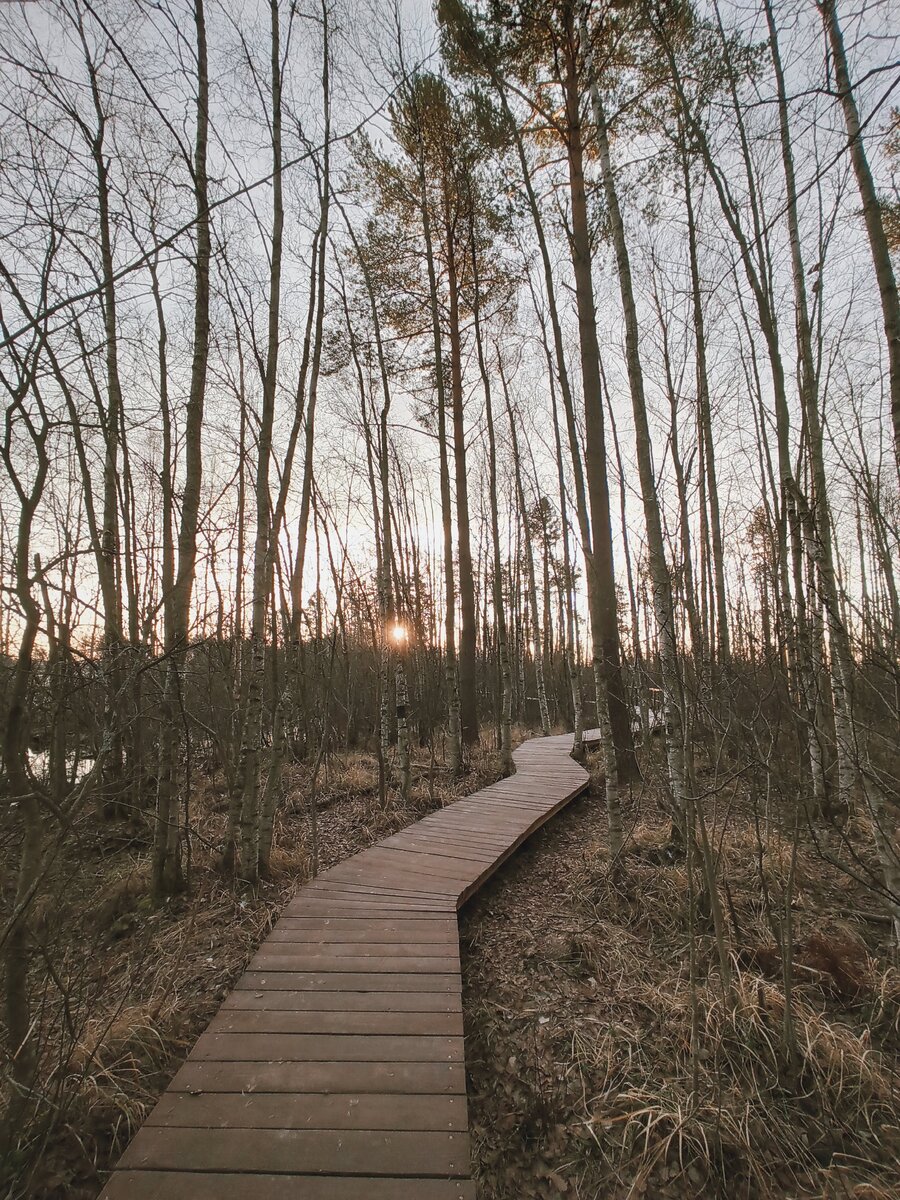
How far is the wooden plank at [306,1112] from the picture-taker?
1.81 m

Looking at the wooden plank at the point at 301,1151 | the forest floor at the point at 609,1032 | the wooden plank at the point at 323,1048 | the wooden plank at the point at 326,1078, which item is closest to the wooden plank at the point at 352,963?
the forest floor at the point at 609,1032

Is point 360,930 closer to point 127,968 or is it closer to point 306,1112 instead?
point 306,1112

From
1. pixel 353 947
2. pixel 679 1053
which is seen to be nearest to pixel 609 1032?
pixel 679 1053

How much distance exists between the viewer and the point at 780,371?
5.52m

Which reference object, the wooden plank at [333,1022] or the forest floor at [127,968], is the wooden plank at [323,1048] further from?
the forest floor at [127,968]

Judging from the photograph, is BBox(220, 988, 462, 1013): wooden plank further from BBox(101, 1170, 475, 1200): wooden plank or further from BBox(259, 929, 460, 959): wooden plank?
BBox(101, 1170, 475, 1200): wooden plank

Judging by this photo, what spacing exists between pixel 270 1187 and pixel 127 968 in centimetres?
205

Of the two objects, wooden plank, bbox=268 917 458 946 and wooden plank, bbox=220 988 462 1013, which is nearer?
wooden plank, bbox=220 988 462 1013

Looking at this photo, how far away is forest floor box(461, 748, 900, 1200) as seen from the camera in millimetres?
1879

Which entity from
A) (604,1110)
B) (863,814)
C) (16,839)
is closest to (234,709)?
(16,839)

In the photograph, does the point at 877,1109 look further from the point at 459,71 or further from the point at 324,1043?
the point at 459,71

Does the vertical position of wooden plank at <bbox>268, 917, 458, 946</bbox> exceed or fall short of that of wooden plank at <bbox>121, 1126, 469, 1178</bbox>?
it exceeds it

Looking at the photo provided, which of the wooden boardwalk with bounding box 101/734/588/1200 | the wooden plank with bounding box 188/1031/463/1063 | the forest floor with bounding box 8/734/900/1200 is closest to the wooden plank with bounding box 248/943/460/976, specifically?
the wooden boardwalk with bounding box 101/734/588/1200

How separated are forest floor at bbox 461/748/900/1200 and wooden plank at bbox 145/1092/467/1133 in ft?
1.34
